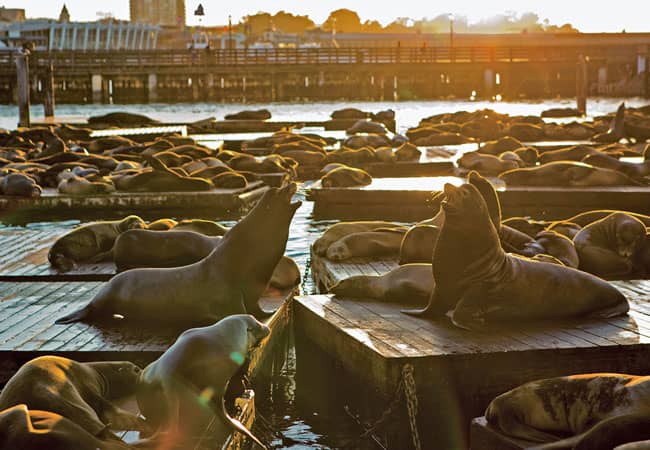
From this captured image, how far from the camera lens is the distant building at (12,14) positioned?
557ft

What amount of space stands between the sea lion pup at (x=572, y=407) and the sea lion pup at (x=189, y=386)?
3.55ft

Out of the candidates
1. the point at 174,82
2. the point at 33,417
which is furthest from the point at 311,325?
the point at 174,82

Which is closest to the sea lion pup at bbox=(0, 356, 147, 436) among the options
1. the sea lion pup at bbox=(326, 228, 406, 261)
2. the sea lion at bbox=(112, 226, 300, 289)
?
the sea lion at bbox=(112, 226, 300, 289)

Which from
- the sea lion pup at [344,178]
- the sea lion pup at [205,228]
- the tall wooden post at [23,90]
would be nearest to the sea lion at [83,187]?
the sea lion pup at [344,178]

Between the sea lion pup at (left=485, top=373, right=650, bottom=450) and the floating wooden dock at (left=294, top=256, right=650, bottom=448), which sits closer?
the sea lion pup at (left=485, top=373, right=650, bottom=450)

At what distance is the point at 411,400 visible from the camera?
514cm

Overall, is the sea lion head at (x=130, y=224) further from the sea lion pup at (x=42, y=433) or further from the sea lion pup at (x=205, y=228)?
the sea lion pup at (x=42, y=433)

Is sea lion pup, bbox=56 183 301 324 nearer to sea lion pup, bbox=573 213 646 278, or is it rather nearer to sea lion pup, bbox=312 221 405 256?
sea lion pup, bbox=312 221 405 256

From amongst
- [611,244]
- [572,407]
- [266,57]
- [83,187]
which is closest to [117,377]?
[572,407]

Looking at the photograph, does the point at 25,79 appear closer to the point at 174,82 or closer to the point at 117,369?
the point at 117,369

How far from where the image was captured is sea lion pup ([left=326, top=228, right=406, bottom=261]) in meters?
8.12

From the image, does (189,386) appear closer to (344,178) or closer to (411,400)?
(411,400)

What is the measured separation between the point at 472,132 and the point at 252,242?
1817 cm

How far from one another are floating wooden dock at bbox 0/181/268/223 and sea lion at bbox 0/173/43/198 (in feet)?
0.35
